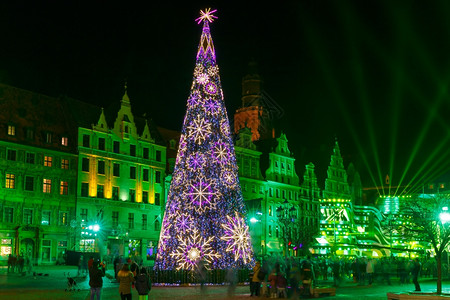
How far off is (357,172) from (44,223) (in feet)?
183

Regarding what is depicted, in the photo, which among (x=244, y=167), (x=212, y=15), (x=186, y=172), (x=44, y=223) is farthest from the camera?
(x=244, y=167)

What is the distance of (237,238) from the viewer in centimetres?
2842

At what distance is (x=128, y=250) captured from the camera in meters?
57.7

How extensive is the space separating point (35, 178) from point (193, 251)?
28138mm

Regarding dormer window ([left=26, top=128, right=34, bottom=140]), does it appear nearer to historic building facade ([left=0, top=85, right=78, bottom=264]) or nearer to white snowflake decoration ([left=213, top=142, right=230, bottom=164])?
historic building facade ([left=0, top=85, right=78, bottom=264])

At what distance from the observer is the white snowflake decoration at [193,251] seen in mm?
27609

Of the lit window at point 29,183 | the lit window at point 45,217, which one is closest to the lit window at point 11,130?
the lit window at point 29,183

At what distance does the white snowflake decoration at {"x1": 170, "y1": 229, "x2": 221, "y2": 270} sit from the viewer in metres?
27.6

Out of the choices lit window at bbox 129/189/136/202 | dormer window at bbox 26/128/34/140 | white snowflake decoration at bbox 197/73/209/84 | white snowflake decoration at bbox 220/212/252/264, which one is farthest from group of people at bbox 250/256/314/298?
lit window at bbox 129/189/136/202

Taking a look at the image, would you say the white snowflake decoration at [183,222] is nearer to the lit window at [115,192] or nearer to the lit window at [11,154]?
the lit window at [11,154]

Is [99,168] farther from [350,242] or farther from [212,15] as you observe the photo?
[350,242]

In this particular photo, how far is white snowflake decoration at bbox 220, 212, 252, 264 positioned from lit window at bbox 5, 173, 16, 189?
90.5ft

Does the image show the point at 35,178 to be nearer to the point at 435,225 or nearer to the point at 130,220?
the point at 130,220

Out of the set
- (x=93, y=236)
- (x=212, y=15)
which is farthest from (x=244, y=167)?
(x=212, y=15)
